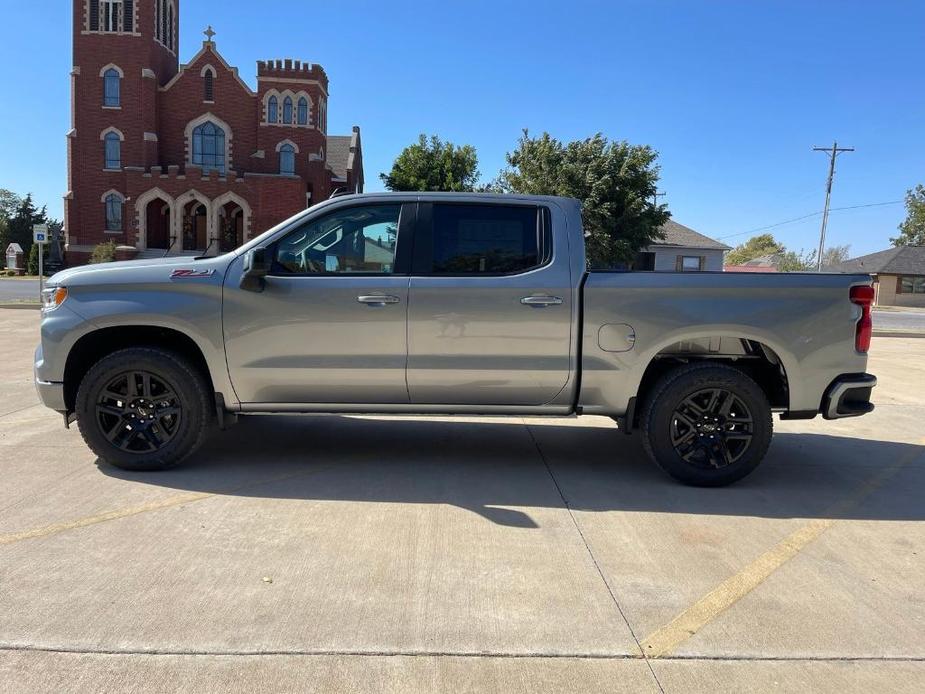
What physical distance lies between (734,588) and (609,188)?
29152 mm

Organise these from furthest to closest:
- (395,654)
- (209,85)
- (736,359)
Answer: (209,85) → (736,359) → (395,654)

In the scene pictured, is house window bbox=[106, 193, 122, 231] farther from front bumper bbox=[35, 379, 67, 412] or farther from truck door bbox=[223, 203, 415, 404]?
truck door bbox=[223, 203, 415, 404]

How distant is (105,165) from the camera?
4441cm

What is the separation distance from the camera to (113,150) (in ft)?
146

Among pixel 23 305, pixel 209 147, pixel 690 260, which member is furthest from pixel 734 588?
pixel 209 147

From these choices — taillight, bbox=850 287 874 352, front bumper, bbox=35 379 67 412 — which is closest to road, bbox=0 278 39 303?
front bumper, bbox=35 379 67 412

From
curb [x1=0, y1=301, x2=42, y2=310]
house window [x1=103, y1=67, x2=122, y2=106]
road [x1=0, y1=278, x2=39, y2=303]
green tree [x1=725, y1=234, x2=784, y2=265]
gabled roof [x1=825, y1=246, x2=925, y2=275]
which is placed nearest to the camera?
curb [x1=0, y1=301, x2=42, y2=310]

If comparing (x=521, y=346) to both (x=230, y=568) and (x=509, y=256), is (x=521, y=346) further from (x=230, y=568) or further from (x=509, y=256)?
(x=230, y=568)

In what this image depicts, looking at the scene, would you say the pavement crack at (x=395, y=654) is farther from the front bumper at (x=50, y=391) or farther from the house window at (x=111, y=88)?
the house window at (x=111, y=88)

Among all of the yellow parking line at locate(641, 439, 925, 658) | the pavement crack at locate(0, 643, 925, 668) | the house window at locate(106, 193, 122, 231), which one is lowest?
the pavement crack at locate(0, 643, 925, 668)

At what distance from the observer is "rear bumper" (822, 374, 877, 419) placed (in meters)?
5.01

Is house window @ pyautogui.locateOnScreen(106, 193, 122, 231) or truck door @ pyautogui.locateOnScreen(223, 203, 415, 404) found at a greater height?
house window @ pyautogui.locateOnScreen(106, 193, 122, 231)

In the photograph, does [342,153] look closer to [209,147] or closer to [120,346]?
[209,147]

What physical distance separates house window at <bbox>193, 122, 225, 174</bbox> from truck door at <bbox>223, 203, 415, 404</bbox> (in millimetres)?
44731
